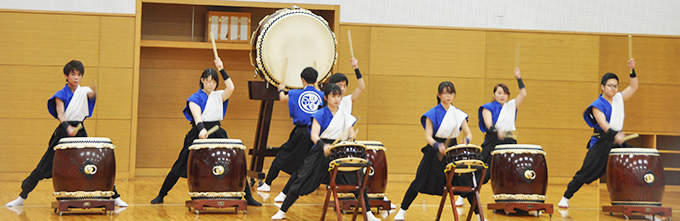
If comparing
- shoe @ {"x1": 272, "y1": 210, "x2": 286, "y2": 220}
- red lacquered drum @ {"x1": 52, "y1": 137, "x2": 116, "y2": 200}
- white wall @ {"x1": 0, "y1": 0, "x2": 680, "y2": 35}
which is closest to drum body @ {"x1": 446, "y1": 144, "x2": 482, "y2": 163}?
shoe @ {"x1": 272, "y1": 210, "x2": 286, "y2": 220}

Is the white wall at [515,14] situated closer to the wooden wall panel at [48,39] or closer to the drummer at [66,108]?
the wooden wall panel at [48,39]

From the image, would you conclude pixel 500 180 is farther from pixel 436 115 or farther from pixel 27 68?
pixel 27 68

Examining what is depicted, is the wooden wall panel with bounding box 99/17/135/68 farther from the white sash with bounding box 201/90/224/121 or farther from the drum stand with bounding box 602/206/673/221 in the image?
the drum stand with bounding box 602/206/673/221

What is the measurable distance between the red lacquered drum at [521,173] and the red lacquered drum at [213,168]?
1.89 meters

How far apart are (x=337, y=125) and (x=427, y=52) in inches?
129

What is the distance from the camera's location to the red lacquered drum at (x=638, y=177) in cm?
439

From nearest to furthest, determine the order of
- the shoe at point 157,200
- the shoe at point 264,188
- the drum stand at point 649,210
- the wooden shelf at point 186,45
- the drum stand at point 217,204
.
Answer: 1. the drum stand at point 217,204
2. the drum stand at point 649,210
3. the shoe at point 157,200
4. the shoe at point 264,188
5. the wooden shelf at point 186,45

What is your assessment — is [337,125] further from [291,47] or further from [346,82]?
[291,47]

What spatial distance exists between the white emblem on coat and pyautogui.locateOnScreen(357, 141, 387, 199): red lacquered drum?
0.84 meters

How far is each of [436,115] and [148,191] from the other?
2841 millimetres

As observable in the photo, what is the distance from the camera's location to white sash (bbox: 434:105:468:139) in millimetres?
3957

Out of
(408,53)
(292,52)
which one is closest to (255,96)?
(292,52)

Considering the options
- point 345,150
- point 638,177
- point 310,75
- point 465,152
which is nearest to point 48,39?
point 310,75

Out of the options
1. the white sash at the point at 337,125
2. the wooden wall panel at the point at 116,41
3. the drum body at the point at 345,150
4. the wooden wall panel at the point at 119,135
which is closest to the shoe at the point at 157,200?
the white sash at the point at 337,125
